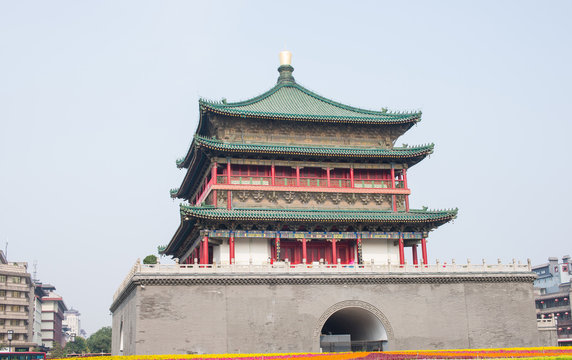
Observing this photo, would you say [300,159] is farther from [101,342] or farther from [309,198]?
[101,342]

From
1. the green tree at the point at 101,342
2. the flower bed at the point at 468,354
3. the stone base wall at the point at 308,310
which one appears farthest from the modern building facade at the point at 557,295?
the green tree at the point at 101,342

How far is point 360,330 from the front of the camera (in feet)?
140

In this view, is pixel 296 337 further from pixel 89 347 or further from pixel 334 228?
pixel 89 347

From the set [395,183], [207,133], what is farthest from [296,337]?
[207,133]

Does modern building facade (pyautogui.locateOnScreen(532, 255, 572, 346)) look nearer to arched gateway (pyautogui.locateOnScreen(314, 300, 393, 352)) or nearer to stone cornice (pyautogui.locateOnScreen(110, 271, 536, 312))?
stone cornice (pyautogui.locateOnScreen(110, 271, 536, 312))

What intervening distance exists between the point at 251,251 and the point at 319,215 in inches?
199

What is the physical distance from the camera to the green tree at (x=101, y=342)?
104 meters

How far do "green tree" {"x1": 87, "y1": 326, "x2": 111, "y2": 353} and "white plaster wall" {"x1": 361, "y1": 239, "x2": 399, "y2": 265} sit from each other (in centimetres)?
7282

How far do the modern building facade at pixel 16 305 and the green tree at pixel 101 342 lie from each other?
2184 centimetres

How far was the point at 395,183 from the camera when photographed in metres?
45.2

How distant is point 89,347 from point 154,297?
81.1 m

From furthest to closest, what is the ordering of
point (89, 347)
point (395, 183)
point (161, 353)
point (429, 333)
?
1. point (89, 347)
2. point (395, 183)
3. point (429, 333)
4. point (161, 353)

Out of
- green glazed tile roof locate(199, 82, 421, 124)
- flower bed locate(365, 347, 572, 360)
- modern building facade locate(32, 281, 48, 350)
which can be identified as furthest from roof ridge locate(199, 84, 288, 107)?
modern building facade locate(32, 281, 48, 350)

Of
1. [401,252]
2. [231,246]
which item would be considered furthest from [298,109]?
[401,252]
